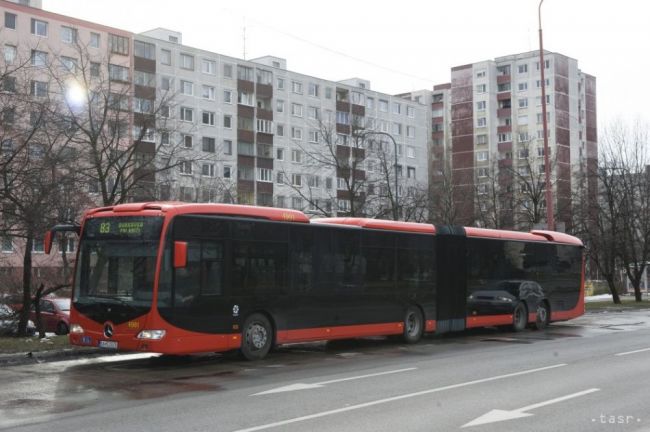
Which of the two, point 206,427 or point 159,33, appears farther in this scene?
point 159,33

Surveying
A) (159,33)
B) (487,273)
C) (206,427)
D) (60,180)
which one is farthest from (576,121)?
(206,427)

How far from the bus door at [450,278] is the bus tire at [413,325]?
773 millimetres

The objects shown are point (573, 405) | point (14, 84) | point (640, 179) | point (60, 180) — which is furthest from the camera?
point (640, 179)

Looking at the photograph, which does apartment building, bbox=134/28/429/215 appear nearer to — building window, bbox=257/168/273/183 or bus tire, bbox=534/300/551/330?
building window, bbox=257/168/273/183

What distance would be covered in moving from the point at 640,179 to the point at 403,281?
102 feet

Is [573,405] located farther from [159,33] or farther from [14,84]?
[159,33]

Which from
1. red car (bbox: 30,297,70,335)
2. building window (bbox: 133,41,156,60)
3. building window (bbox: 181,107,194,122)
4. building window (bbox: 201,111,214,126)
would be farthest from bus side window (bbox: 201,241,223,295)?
building window (bbox: 201,111,214,126)

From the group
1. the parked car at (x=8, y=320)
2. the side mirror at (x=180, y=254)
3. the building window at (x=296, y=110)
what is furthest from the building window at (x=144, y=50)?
the side mirror at (x=180, y=254)

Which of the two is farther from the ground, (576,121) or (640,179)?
(576,121)

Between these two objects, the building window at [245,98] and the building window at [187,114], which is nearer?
the building window at [187,114]

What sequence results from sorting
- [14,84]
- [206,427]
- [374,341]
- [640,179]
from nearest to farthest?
[206,427], [14,84], [374,341], [640,179]

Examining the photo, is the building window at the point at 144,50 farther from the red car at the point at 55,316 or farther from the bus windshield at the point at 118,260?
the bus windshield at the point at 118,260

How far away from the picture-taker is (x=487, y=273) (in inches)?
856

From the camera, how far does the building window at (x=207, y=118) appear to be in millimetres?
76312
